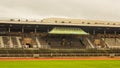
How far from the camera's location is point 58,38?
8219 cm

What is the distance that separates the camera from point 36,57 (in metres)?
60.2

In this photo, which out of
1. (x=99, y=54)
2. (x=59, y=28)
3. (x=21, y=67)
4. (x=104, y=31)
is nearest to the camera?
(x=21, y=67)

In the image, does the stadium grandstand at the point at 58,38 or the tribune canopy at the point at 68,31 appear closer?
the stadium grandstand at the point at 58,38

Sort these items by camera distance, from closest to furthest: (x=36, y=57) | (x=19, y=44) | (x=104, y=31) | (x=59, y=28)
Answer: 1. (x=36, y=57)
2. (x=19, y=44)
3. (x=59, y=28)
4. (x=104, y=31)

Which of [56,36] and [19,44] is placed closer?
[19,44]

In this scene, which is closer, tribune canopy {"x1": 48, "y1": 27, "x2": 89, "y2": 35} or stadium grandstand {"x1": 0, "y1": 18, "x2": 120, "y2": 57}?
stadium grandstand {"x1": 0, "y1": 18, "x2": 120, "y2": 57}

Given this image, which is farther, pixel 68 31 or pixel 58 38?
pixel 58 38

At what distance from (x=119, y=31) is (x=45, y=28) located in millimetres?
24339

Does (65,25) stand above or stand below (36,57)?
above

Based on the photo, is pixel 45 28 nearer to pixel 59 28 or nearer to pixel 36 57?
pixel 59 28

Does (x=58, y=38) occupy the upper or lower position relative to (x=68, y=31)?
lower

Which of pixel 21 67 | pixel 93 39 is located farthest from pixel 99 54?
pixel 21 67

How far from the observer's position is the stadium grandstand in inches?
2793

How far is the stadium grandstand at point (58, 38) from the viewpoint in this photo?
233 feet
